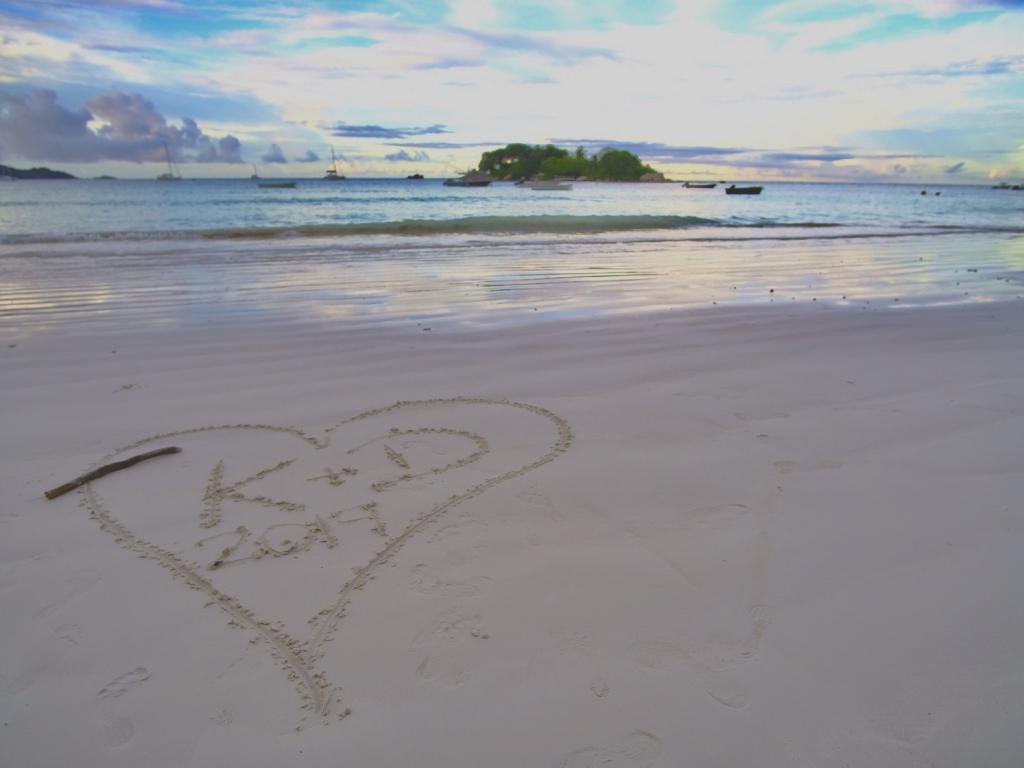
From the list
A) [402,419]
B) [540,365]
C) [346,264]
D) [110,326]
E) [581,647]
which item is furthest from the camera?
[346,264]

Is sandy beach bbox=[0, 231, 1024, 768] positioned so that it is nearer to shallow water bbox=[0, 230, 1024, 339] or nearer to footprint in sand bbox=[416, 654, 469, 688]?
footprint in sand bbox=[416, 654, 469, 688]

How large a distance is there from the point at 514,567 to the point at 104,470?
2325 mm

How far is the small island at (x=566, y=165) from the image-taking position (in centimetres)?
11169

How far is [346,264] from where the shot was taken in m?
10.8

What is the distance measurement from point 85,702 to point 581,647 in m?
1.56

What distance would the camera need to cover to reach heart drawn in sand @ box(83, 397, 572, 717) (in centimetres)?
222

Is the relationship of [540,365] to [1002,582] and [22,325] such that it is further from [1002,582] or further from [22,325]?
[22,325]

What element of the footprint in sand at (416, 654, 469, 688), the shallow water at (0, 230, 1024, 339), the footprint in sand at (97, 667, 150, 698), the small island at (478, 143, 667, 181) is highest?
the small island at (478, 143, 667, 181)

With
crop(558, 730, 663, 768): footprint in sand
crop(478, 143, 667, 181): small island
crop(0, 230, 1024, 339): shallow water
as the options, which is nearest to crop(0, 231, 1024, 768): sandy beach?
crop(558, 730, 663, 768): footprint in sand

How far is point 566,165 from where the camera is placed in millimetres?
111688

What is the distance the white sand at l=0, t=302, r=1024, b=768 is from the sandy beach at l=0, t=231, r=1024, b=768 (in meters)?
0.01

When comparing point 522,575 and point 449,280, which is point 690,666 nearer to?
point 522,575

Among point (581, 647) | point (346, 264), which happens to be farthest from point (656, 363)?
point (346, 264)

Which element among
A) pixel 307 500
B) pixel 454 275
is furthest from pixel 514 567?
pixel 454 275
